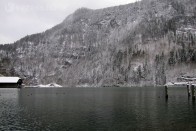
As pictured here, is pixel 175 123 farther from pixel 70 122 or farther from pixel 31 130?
pixel 31 130

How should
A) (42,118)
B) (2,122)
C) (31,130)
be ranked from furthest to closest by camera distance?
(42,118)
(2,122)
(31,130)

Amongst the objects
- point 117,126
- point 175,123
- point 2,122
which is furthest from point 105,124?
point 2,122

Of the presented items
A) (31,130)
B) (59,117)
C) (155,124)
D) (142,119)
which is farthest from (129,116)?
(31,130)

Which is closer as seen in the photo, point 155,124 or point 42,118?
point 155,124

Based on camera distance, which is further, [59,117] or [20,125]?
[59,117]

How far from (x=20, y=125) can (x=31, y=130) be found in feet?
14.1

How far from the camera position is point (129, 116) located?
159ft

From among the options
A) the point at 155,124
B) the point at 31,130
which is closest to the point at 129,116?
the point at 155,124

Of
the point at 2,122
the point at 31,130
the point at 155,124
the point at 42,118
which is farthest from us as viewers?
the point at 42,118

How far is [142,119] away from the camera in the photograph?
Result: 44906 millimetres

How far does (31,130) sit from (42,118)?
9.48 meters

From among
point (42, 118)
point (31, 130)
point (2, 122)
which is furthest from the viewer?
point (42, 118)

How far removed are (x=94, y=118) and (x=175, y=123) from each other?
41.3 feet

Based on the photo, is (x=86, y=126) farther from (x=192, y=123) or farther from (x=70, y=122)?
(x=192, y=123)
